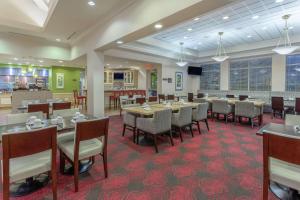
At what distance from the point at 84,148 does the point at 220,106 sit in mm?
5029

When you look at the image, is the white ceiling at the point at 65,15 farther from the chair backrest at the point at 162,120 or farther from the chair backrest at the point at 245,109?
the chair backrest at the point at 245,109

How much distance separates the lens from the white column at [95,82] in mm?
5387

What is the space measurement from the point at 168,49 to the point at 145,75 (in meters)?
4.16

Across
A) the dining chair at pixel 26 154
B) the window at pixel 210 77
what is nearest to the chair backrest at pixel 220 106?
the window at pixel 210 77

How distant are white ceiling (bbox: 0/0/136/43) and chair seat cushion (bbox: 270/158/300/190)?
3.84 meters

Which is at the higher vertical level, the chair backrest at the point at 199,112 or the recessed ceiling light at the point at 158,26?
the recessed ceiling light at the point at 158,26

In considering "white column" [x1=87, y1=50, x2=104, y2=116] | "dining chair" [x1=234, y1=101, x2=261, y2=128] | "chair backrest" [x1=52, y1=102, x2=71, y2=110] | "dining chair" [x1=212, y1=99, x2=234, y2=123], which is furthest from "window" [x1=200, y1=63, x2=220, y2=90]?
"chair backrest" [x1=52, y1=102, x2=71, y2=110]

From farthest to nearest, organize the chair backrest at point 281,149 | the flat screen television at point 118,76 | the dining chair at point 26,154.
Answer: the flat screen television at point 118,76, the dining chair at point 26,154, the chair backrest at point 281,149

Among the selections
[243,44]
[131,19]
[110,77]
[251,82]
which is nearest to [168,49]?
[243,44]

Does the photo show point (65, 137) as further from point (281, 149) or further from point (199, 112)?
point (199, 112)

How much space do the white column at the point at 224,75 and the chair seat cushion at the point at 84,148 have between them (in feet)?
29.6

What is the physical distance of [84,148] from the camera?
2.25 meters

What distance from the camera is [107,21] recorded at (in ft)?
14.9

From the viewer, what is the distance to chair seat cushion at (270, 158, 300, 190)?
1.51 meters
